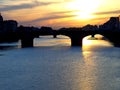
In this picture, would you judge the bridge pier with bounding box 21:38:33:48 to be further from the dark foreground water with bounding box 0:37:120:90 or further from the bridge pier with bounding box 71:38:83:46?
the dark foreground water with bounding box 0:37:120:90

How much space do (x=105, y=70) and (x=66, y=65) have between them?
304 inches

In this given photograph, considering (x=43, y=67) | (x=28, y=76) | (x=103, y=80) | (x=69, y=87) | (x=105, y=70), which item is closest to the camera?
(x=69, y=87)

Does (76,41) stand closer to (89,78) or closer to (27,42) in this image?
(27,42)

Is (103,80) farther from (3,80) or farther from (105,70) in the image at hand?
(3,80)

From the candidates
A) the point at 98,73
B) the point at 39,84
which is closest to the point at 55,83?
the point at 39,84

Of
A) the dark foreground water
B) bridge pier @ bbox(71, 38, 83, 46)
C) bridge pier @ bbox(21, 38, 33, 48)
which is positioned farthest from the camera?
bridge pier @ bbox(71, 38, 83, 46)

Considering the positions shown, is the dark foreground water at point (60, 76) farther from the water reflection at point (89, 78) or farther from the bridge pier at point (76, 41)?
the bridge pier at point (76, 41)

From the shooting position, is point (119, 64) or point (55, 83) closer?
point (55, 83)

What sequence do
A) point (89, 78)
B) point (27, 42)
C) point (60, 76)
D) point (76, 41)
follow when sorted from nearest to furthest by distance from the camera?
point (89, 78) → point (60, 76) → point (27, 42) → point (76, 41)

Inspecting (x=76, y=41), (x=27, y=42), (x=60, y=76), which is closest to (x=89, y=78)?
(x=60, y=76)

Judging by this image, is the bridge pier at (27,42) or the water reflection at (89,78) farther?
the bridge pier at (27,42)

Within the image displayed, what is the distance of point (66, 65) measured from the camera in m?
52.7

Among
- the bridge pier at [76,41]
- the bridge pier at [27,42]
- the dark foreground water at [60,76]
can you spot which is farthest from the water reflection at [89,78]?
the bridge pier at [27,42]

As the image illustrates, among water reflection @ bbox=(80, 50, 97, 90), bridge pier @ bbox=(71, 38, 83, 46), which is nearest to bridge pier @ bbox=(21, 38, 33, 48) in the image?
bridge pier @ bbox=(71, 38, 83, 46)
